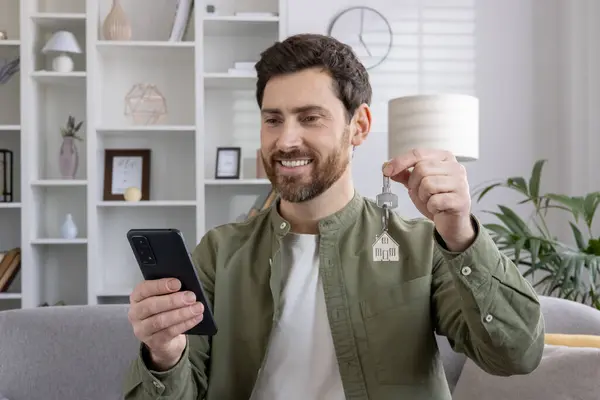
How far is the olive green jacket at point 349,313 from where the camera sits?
53.5 inches

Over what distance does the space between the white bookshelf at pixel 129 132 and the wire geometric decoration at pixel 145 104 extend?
0.05 meters

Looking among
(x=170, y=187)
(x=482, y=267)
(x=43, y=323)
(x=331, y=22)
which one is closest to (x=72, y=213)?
(x=170, y=187)

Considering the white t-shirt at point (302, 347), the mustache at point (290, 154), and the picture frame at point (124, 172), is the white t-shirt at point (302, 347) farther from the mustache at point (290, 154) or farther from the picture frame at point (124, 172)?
the picture frame at point (124, 172)

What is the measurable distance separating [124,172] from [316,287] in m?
2.49

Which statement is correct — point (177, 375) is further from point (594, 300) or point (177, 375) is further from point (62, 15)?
point (62, 15)

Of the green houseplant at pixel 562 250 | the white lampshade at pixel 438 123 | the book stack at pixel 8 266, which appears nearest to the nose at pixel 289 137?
the green houseplant at pixel 562 250

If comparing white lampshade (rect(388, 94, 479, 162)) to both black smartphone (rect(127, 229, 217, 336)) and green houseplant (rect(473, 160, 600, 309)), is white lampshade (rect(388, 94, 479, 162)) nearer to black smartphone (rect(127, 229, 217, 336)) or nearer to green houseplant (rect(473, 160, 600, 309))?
green houseplant (rect(473, 160, 600, 309))

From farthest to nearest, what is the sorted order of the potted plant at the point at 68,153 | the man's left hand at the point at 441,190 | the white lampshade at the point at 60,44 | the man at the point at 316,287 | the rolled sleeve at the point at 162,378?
the potted plant at the point at 68,153, the white lampshade at the point at 60,44, the man at the point at 316,287, the rolled sleeve at the point at 162,378, the man's left hand at the point at 441,190

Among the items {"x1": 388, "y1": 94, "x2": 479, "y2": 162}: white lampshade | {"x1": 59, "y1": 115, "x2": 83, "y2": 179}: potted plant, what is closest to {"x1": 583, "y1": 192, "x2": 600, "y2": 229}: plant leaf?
{"x1": 388, "y1": 94, "x2": 479, "y2": 162}: white lampshade

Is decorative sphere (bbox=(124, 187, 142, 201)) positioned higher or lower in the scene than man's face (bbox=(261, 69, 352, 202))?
lower

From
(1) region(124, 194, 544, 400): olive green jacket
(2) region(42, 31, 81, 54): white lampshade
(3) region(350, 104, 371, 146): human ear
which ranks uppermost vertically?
(2) region(42, 31, 81, 54): white lampshade

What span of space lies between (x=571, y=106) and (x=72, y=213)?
2.61 m

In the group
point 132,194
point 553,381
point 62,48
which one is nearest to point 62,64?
point 62,48

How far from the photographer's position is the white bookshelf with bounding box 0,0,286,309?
3717mm
